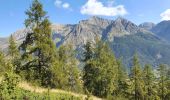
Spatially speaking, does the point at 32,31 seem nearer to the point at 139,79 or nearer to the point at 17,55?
the point at 17,55

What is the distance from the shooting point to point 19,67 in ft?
132

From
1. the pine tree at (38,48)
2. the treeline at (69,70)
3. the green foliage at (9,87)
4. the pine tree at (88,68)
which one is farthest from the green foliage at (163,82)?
the green foliage at (9,87)

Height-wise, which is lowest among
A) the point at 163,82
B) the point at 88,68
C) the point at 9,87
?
A: the point at 163,82

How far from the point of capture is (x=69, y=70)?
83750mm

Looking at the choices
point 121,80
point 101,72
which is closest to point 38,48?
point 101,72

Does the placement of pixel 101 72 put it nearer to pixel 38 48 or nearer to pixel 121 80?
pixel 121 80

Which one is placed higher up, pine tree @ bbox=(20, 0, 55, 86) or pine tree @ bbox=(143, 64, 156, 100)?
pine tree @ bbox=(20, 0, 55, 86)

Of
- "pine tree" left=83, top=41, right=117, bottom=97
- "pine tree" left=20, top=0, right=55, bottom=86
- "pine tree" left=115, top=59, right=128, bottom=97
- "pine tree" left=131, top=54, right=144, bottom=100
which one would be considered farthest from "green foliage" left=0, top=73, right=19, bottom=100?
"pine tree" left=131, top=54, right=144, bottom=100

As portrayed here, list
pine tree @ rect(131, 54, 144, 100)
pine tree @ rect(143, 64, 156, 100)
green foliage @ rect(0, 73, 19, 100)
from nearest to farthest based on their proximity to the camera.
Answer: green foliage @ rect(0, 73, 19, 100) → pine tree @ rect(131, 54, 144, 100) → pine tree @ rect(143, 64, 156, 100)

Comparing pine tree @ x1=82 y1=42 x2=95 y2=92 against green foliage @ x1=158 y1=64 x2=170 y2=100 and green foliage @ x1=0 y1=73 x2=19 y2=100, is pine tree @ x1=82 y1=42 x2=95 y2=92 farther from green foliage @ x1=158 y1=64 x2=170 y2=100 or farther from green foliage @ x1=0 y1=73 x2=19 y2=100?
green foliage @ x1=0 y1=73 x2=19 y2=100

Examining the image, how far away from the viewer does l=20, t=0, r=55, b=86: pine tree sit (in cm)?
3884

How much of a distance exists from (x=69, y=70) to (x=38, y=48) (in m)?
45.1

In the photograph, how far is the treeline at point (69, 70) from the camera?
3841 centimetres

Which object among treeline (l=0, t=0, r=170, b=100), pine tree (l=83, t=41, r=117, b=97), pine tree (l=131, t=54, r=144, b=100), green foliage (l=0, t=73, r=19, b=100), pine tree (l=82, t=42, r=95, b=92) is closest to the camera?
green foliage (l=0, t=73, r=19, b=100)
